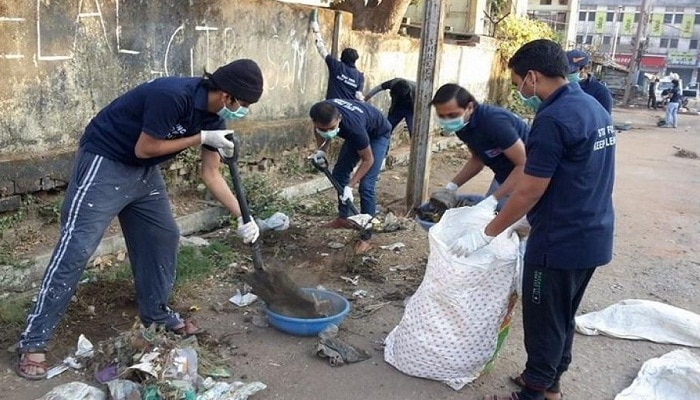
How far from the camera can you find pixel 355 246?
5.17m

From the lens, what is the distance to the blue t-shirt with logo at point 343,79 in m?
7.34

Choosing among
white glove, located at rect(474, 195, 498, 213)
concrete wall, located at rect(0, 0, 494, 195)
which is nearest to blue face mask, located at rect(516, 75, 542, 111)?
white glove, located at rect(474, 195, 498, 213)

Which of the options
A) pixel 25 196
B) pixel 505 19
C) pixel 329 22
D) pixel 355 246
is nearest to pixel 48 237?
pixel 25 196

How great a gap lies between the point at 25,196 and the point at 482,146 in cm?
332

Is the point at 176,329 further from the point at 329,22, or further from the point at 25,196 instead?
the point at 329,22

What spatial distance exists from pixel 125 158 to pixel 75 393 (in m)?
1.11

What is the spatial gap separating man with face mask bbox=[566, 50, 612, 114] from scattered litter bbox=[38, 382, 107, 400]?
14.8 ft

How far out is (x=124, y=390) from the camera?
109 inches

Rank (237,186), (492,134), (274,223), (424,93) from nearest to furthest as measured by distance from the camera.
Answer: (237,186) → (492,134) → (274,223) → (424,93)

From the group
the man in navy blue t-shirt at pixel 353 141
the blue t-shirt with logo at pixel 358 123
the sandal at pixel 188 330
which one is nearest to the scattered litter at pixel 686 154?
the man in navy blue t-shirt at pixel 353 141

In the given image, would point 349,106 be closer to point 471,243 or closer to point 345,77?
point 345,77

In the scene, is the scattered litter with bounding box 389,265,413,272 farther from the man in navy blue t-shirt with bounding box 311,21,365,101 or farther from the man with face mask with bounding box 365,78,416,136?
the man in navy blue t-shirt with bounding box 311,21,365,101

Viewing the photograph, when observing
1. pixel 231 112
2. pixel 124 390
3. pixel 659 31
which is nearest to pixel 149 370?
pixel 124 390

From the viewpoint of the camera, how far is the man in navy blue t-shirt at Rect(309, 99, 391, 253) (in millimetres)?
4832
